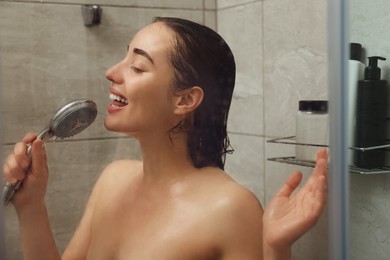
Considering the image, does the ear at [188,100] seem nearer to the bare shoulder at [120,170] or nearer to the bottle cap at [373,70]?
the bare shoulder at [120,170]

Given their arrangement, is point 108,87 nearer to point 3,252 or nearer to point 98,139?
point 98,139

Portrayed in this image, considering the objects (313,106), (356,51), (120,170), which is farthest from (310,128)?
(120,170)

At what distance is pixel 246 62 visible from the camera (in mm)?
917

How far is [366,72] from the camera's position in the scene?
33.8 inches

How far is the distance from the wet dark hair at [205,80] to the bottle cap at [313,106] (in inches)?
5.2

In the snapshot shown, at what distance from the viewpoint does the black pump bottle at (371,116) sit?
815 mm

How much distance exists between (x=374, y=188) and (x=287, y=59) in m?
0.27

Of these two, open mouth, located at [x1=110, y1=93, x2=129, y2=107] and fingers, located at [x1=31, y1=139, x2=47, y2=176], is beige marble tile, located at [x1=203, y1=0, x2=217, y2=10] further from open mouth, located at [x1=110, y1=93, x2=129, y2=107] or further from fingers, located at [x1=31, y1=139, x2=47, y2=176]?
fingers, located at [x1=31, y1=139, x2=47, y2=176]

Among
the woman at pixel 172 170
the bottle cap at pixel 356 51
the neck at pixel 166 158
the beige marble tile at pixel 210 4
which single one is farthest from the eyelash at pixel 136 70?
the bottle cap at pixel 356 51

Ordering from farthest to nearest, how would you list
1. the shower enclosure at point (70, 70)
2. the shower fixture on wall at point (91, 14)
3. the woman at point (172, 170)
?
1. the shower fixture on wall at point (91, 14)
2. the shower enclosure at point (70, 70)
3. the woman at point (172, 170)

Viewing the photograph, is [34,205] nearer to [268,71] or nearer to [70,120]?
[70,120]

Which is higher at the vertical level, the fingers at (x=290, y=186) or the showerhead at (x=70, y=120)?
the showerhead at (x=70, y=120)

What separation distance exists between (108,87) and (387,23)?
0.49 m

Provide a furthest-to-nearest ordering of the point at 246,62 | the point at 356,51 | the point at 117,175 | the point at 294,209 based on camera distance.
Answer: the point at 117,175 < the point at 246,62 < the point at 356,51 < the point at 294,209
